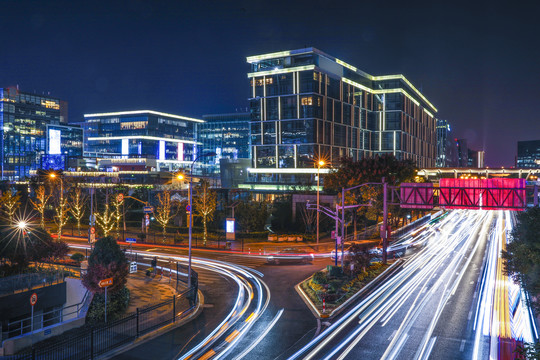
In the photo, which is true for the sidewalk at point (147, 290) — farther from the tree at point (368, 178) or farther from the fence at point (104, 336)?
the tree at point (368, 178)

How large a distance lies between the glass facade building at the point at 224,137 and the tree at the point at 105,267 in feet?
497

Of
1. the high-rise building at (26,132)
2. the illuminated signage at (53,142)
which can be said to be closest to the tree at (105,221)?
the illuminated signage at (53,142)

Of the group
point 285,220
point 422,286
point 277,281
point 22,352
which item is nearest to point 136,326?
point 22,352

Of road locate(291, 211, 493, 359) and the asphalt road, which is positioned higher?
road locate(291, 211, 493, 359)

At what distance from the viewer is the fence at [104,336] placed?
15648 millimetres

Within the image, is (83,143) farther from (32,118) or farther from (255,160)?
(255,160)

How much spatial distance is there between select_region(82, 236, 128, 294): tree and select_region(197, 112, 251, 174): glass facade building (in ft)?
497

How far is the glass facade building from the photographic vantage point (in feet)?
578

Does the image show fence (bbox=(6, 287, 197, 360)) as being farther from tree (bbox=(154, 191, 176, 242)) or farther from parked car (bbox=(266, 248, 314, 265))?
tree (bbox=(154, 191, 176, 242))

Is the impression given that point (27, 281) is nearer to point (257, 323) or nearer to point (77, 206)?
point (257, 323)

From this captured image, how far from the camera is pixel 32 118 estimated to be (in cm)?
16488

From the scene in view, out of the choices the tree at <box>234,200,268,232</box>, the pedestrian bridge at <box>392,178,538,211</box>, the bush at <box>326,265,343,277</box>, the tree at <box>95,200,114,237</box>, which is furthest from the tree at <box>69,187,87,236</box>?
the pedestrian bridge at <box>392,178,538,211</box>

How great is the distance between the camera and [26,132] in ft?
529

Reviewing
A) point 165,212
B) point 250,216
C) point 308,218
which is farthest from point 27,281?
point 308,218
